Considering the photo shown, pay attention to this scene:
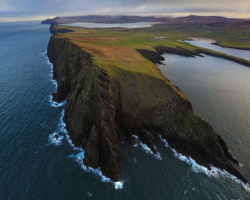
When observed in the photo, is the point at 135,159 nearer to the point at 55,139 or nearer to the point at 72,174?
the point at 72,174

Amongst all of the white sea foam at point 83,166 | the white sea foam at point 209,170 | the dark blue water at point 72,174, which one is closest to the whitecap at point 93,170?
the white sea foam at point 83,166

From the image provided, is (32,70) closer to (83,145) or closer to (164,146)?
→ (83,145)

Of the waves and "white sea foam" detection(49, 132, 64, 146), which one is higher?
"white sea foam" detection(49, 132, 64, 146)

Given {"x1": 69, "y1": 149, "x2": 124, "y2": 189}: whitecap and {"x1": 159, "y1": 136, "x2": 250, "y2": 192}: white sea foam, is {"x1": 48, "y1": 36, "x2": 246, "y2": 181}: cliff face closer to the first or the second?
{"x1": 69, "y1": 149, "x2": 124, "y2": 189}: whitecap

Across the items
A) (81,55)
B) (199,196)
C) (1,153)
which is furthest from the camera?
(81,55)

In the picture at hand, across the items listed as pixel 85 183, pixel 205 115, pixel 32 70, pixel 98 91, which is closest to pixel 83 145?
pixel 85 183

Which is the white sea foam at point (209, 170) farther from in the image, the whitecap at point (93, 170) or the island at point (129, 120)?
the whitecap at point (93, 170)

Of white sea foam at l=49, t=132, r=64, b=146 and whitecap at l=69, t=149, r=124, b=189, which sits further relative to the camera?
white sea foam at l=49, t=132, r=64, b=146

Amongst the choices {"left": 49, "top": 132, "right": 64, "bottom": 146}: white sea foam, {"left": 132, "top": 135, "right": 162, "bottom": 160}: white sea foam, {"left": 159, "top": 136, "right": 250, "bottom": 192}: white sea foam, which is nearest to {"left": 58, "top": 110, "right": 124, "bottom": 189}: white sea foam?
{"left": 49, "top": 132, "right": 64, "bottom": 146}: white sea foam

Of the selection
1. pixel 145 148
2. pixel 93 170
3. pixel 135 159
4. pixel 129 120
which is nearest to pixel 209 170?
pixel 145 148
